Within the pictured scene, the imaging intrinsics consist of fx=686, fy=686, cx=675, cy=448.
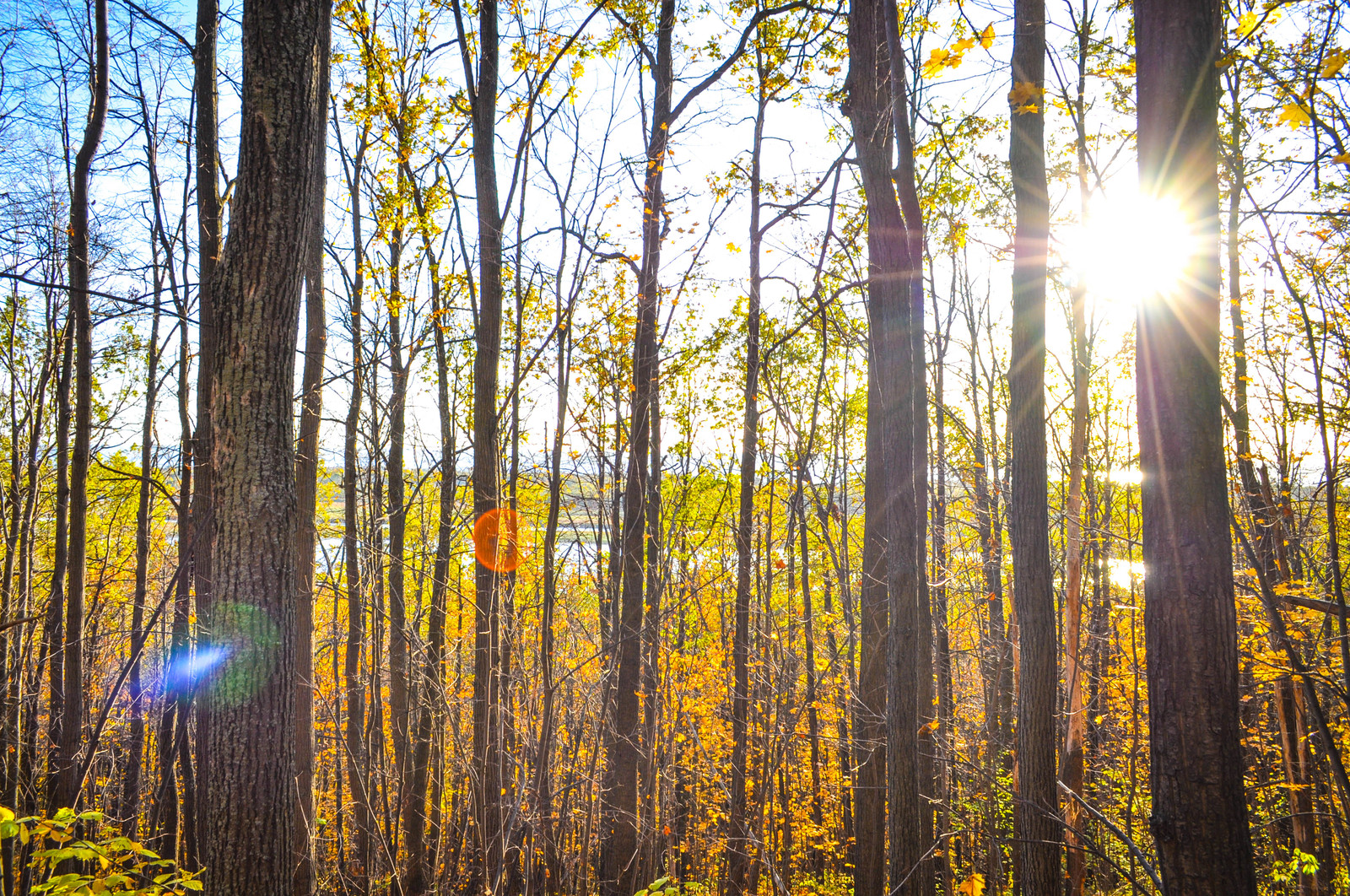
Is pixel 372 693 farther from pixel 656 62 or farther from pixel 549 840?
pixel 656 62

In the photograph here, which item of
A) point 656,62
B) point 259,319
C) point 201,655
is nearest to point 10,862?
point 201,655

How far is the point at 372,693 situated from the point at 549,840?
135 inches

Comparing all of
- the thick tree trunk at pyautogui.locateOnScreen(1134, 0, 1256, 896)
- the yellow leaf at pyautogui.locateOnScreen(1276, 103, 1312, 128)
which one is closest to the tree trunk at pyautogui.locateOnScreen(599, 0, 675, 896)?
the thick tree trunk at pyautogui.locateOnScreen(1134, 0, 1256, 896)

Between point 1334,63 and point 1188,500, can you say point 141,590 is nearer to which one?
point 1188,500

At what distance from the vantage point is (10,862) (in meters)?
4.63

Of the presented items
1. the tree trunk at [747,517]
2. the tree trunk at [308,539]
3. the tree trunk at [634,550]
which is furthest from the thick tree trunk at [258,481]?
the tree trunk at [747,517]

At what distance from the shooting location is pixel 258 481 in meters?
3.48

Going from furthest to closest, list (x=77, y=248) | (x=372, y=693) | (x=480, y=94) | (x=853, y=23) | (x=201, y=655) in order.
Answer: (x=372, y=693), (x=77, y=248), (x=480, y=94), (x=853, y=23), (x=201, y=655)

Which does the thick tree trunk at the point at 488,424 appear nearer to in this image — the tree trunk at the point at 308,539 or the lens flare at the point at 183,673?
the tree trunk at the point at 308,539

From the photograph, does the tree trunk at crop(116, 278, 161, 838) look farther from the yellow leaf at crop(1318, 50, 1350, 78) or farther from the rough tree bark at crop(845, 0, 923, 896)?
the yellow leaf at crop(1318, 50, 1350, 78)

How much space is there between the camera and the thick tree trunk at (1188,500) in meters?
2.66

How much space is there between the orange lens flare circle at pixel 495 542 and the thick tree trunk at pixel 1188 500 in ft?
15.1

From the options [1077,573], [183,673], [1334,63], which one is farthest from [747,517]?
[1334,63]

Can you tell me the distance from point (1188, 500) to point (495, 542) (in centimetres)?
478
